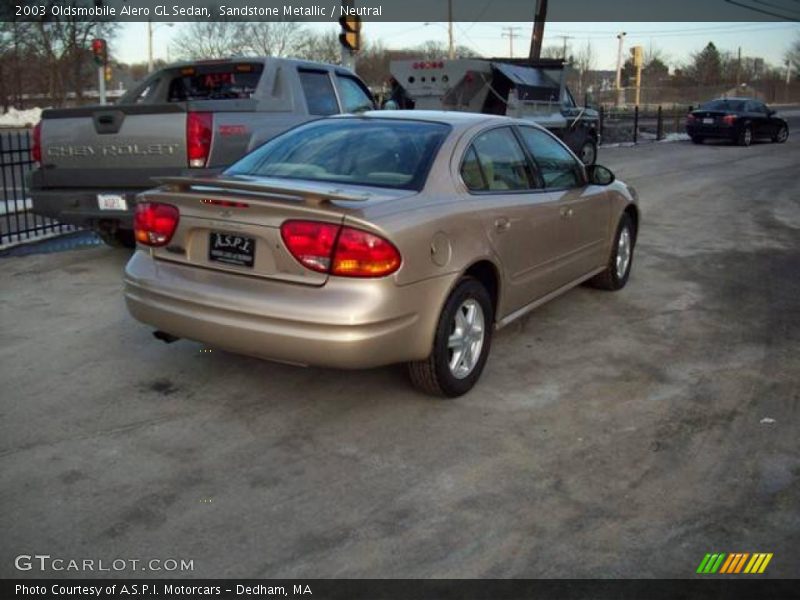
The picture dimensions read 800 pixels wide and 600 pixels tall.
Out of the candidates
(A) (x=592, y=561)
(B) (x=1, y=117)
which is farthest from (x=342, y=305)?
(B) (x=1, y=117)

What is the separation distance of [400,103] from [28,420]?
15431 millimetres

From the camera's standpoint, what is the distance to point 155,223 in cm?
422

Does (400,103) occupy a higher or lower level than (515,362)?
higher

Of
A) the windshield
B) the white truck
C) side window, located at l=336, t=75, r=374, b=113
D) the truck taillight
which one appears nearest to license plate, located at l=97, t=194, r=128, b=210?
the windshield

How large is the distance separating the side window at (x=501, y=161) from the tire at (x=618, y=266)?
171 cm

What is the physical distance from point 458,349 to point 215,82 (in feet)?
17.1

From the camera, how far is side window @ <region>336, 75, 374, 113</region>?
8.62 m

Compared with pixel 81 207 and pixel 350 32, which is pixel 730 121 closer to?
pixel 350 32

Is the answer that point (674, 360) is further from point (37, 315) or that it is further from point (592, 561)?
point (37, 315)

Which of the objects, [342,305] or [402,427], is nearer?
[342,305]

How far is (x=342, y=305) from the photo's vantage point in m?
3.63

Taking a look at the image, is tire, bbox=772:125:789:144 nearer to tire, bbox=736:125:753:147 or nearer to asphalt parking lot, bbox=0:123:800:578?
tire, bbox=736:125:753:147

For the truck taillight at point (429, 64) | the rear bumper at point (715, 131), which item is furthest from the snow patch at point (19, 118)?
the rear bumper at point (715, 131)

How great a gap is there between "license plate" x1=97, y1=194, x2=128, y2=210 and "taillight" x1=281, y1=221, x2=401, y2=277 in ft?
11.3
